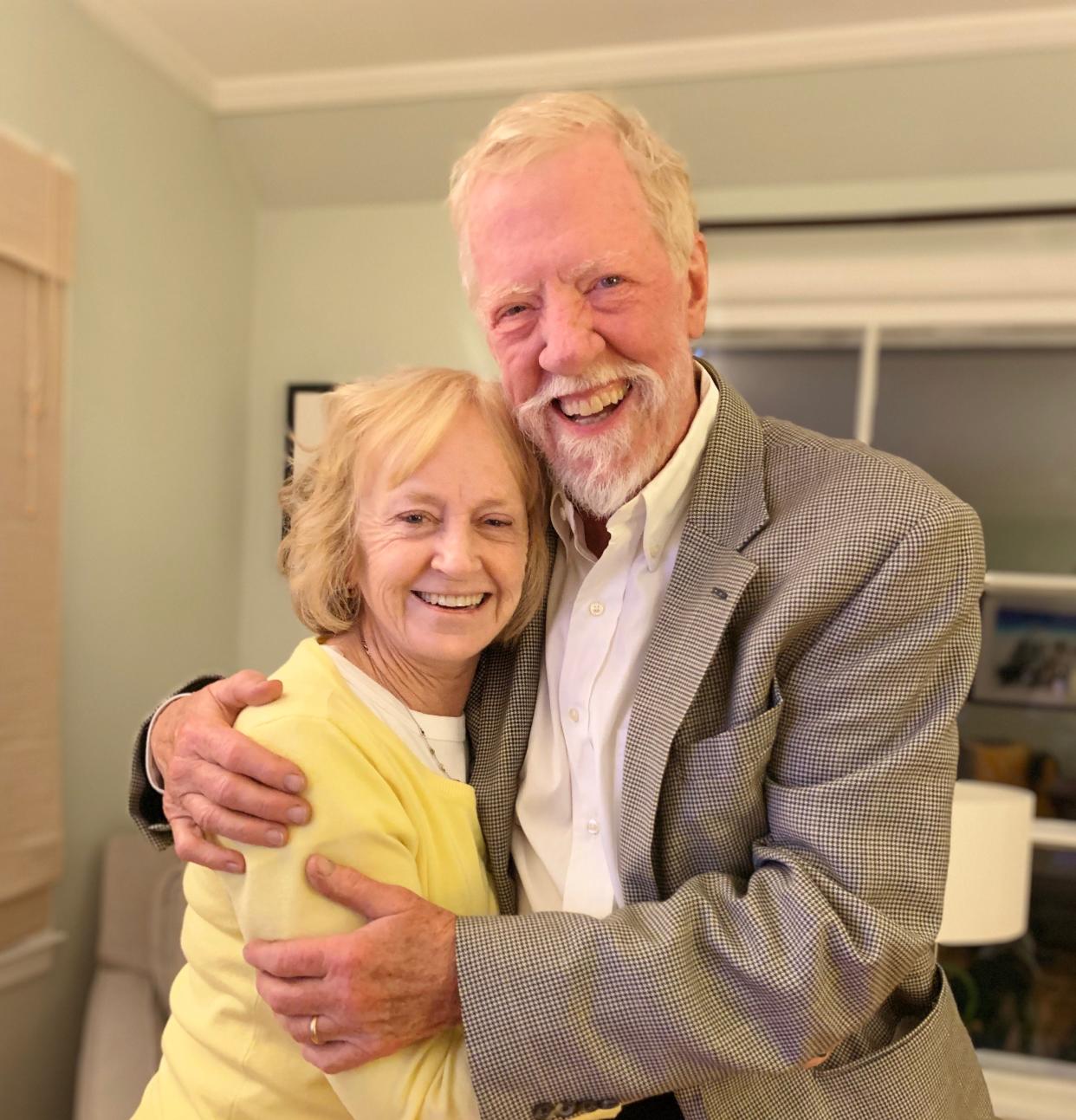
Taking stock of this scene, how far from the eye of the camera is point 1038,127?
8.15 feet

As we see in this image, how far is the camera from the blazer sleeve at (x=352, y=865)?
946 millimetres

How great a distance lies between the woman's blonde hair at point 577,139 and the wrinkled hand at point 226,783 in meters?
0.62

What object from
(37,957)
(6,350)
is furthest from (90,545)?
(37,957)

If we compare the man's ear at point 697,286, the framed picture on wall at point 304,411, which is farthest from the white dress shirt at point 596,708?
the framed picture on wall at point 304,411

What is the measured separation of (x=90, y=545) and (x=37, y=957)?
0.98 metres

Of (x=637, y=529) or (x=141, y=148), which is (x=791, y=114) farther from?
(x=637, y=529)

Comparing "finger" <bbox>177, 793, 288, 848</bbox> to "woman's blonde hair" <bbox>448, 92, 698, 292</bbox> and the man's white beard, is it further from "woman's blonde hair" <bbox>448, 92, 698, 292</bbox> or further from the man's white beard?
"woman's blonde hair" <bbox>448, 92, 698, 292</bbox>

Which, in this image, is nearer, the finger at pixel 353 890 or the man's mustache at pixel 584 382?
the finger at pixel 353 890

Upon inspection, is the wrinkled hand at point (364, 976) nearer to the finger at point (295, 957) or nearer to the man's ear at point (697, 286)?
the finger at point (295, 957)

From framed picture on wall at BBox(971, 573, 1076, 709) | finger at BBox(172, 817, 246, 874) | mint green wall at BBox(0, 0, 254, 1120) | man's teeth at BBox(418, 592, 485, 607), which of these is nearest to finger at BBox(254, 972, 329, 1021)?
finger at BBox(172, 817, 246, 874)

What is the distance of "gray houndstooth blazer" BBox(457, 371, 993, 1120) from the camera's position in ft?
3.03

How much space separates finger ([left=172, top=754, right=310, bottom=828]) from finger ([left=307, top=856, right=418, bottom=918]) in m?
0.05

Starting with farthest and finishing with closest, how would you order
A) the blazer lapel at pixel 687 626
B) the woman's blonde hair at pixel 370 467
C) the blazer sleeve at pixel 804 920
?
1. the woman's blonde hair at pixel 370 467
2. the blazer lapel at pixel 687 626
3. the blazer sleeve at pixel 804 920

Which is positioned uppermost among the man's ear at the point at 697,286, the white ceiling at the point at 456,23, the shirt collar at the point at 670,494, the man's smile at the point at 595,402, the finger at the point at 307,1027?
the white ceiling at the point at 456,23
